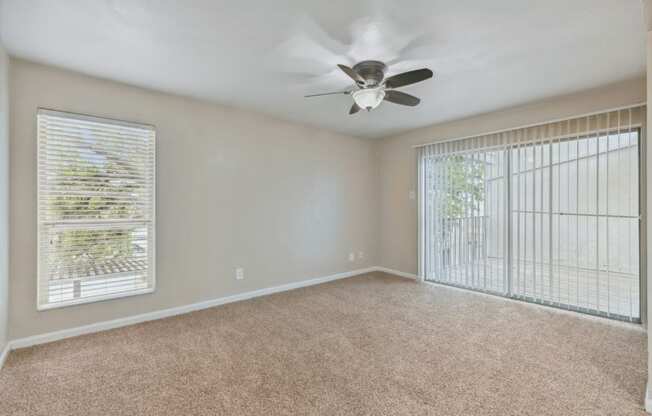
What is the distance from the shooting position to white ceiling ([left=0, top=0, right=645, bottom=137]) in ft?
6.27

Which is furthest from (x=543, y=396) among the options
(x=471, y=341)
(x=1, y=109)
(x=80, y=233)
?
(x=1, y=109)

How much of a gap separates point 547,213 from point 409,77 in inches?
98.9

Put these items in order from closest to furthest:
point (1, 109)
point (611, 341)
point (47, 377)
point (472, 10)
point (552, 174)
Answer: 1. point (472, 10)
2. point (47, 377)
3. point (1, 109)
4. point (611, 341)
5. point (552, 174)

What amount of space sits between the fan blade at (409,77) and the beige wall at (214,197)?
2.15m

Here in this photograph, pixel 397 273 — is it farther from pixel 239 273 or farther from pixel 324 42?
pixel 324 42

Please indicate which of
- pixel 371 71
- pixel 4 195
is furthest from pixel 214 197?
pixel 371 71

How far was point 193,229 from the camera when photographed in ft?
11.7

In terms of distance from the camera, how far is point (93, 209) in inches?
115

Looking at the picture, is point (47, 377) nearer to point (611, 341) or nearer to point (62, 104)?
point (62, 104)

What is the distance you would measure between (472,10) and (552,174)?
8.09 ft

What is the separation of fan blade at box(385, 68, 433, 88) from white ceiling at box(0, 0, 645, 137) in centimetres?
22

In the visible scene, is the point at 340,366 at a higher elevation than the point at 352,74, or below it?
below

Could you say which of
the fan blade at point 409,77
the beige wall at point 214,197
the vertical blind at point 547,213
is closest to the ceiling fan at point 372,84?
the fan blade at point 409,77

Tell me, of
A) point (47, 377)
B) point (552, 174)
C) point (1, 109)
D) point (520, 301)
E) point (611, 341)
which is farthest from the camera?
point (520, 301)
